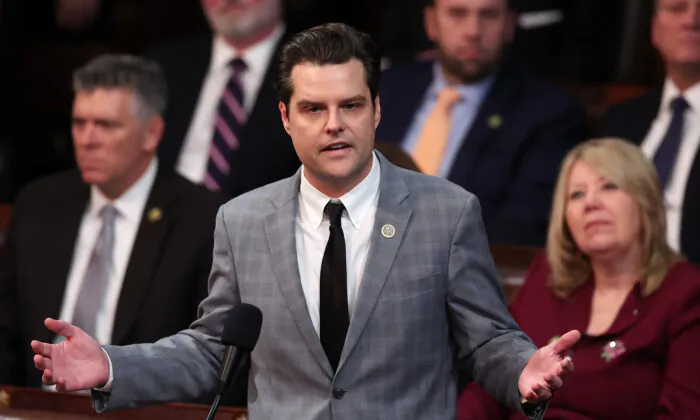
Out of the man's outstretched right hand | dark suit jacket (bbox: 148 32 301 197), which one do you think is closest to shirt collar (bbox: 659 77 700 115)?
dark suit jacket (bbox: 148 32 301 197)

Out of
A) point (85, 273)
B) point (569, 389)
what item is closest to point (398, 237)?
point (569, 389)

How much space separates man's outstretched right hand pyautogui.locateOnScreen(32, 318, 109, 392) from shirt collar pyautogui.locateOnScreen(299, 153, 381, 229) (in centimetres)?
38

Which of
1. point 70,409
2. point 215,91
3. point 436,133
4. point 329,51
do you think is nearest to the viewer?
point 329,51

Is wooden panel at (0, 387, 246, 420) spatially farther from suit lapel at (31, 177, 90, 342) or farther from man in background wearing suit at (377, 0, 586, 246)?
man in background wearing suit at (377, 0, 586, 246)

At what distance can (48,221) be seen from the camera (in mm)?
2857

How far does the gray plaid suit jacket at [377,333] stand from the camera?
164cm

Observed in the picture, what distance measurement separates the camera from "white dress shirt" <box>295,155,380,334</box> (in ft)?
5.55

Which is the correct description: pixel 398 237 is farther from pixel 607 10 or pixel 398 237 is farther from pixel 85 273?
pixel 607 10

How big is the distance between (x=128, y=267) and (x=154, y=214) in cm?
15

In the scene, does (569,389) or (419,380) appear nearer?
(419,380)

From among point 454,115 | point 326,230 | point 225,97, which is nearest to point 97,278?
point 225,97

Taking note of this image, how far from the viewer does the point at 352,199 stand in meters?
1.71

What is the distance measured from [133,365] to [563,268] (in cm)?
114

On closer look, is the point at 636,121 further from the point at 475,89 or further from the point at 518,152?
the point at 475,89
